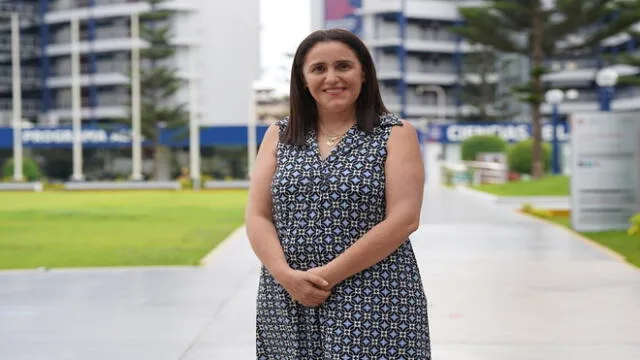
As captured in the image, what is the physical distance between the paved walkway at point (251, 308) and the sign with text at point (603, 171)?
3.38 metres

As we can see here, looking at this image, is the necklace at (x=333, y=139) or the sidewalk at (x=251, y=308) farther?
the sidewalk at (x=251, y=308)

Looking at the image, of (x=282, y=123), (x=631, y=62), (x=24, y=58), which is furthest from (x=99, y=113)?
(x=282, y=123)

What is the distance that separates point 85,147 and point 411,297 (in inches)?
2292

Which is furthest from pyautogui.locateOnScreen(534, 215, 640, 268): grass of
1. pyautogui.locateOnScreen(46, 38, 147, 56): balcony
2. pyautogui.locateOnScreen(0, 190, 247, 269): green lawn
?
pyautogui.locateOnScreen(46, 38, 147, 56): balcony

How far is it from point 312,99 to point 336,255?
0.49 m

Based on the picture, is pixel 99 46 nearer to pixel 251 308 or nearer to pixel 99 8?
pixel 99 8

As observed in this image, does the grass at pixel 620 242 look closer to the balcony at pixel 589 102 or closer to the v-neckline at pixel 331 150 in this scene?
the v-neckline at pixel 331 150

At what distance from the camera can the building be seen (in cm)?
6731

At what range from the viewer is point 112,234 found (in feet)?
52.3

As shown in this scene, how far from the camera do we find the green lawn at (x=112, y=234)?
12.2m

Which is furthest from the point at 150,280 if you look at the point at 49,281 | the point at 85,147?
the point at 85,147

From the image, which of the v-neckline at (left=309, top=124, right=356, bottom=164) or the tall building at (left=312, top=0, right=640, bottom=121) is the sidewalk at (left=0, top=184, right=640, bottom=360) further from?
the tall building at (left=312, top=0, right=640, bottom=121)

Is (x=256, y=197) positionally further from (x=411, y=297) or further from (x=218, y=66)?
(x=218, y=66)

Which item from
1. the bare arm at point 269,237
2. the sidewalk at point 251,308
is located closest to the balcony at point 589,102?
the sidewalk at point 251,308
